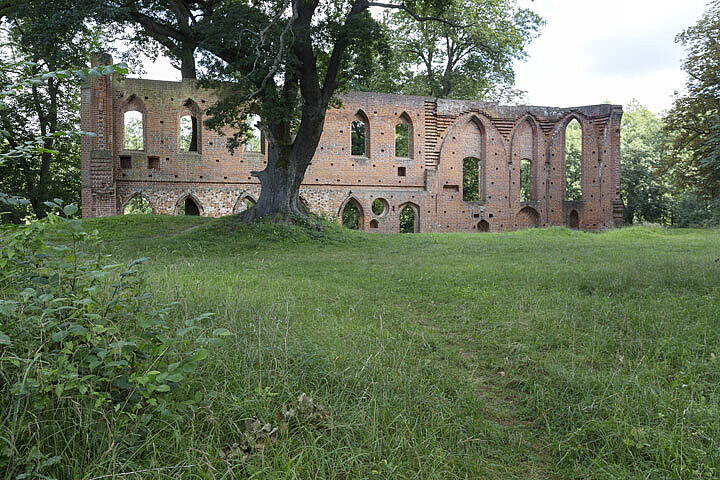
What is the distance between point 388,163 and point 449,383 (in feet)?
73.9

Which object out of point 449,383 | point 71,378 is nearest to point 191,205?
→ point 449,383

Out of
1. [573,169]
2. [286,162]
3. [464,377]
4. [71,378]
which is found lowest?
[464,377]

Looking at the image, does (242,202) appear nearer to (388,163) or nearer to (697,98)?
(388,163)

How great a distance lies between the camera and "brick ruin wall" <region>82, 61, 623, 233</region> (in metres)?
21.4

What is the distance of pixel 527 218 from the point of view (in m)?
27.6

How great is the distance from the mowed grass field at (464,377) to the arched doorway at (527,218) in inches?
822

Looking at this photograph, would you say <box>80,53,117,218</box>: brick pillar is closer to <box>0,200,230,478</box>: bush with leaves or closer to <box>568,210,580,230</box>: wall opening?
<box>0,200,230,478</box>: bush with leaves

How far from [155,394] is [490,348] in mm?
2832

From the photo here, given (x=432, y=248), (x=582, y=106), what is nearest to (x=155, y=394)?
(x=432, y=248)

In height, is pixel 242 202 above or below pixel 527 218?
above

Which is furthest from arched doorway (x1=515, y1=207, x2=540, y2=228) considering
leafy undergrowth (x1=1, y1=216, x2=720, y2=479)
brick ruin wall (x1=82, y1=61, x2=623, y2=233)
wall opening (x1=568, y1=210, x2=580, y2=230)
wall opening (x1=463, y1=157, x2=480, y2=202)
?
leafy undergrowth (x1=1, y1=216, x2=720, y2=479)

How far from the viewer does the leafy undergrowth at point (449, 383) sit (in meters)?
2.35

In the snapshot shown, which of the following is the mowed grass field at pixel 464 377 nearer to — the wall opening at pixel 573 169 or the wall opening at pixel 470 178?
the wall opening at pixel 470 178

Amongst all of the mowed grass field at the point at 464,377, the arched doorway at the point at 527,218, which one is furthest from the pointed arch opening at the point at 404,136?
the mowed grass field at the point at 464,377
